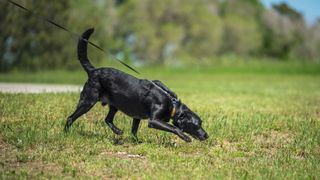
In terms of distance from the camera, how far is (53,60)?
3125 centimetres

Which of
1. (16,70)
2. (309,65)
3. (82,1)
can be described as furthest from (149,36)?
(16,70)

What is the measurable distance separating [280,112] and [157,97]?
17.3ft

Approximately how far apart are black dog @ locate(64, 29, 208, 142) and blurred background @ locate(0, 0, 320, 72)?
67.2 ft

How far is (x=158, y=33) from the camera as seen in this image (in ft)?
151

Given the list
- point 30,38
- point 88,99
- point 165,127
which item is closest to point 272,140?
point 165,127

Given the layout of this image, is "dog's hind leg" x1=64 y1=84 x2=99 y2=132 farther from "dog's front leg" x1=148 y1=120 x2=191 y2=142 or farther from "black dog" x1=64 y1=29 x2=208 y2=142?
"dog's front leg" x1=148 y1=120 x2=191 y2=142

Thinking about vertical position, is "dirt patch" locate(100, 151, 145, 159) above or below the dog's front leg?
below

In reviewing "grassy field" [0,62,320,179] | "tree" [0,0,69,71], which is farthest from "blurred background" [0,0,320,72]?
"grassy field" [0,62,320,179]

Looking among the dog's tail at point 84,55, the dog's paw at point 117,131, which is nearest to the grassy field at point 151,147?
the dog's paw at point 117,131

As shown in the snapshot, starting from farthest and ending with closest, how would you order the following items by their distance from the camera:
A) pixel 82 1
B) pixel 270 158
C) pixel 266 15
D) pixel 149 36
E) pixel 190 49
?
pixel 266 15, pixel 190 49, pixel 149 36, pixel 82 1, pixel 270 158

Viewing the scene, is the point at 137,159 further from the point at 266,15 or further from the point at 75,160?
the point at 266,15

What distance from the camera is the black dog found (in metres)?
7.95

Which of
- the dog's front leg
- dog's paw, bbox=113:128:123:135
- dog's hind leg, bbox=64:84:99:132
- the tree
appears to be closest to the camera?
the dog's front leg

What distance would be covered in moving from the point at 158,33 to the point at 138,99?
3824cm
